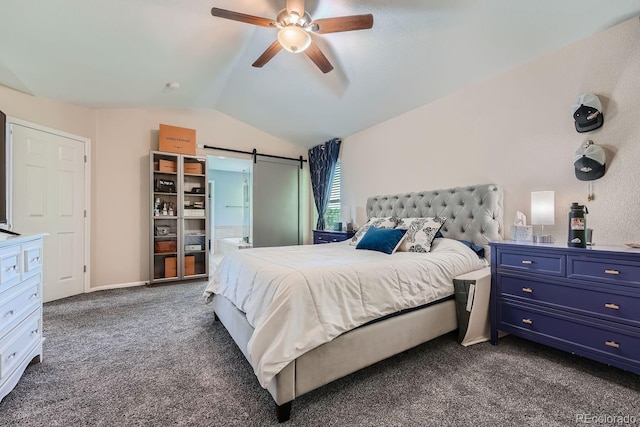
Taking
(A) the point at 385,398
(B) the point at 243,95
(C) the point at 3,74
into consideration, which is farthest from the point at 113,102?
(A) the point at 385,398

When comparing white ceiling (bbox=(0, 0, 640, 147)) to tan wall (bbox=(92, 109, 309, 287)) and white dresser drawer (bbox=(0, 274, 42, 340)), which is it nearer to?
tan wall (bbox=(92, 109, 309, 287))

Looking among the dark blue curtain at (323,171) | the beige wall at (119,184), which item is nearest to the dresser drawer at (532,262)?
the dark blue curtain at (323,171)

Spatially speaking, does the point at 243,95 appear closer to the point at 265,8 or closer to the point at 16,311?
the point at 265,8

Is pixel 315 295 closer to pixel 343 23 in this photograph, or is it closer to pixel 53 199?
pixel 343 23

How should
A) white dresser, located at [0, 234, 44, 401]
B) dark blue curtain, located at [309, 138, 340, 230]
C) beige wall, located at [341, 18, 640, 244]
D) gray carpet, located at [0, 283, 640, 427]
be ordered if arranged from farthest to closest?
dark blue curtain, located at [309, 138, 340, 230] < beige wall, located at [341, 18, 640, 244] < white dresser, located at [0, 234, 44, 401] < gray carpet, located at [0, 283, 640, 427]

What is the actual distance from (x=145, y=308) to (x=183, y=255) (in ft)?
4.16

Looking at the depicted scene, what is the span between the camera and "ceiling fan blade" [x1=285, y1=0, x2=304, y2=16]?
6.40 ft

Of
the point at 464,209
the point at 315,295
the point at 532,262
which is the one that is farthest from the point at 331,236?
the point at 315,295

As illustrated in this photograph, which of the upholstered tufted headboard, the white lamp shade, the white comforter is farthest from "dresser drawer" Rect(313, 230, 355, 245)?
the white lamp shade

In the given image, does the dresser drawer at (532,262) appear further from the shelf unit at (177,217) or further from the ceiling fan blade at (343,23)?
the shelf unit at (177,217)

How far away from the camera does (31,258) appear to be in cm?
183

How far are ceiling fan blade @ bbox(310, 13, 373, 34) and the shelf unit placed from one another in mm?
3080

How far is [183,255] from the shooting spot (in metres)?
4.21

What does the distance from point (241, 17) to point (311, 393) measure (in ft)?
8.60
